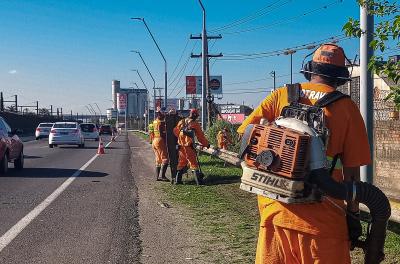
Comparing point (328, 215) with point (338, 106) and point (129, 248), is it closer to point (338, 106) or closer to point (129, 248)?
point (338, 106)

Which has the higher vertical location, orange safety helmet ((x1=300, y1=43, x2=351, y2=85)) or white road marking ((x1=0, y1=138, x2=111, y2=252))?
orange safety helmet ((x1=300, y1=43, x2=351, y2=85))

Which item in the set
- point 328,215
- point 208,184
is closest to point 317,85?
point 328,215

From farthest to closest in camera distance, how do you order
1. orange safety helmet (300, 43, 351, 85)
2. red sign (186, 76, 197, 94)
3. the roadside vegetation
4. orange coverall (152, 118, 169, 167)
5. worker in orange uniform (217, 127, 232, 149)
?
red sign (186, 76, 197, 94)
worker in orange uniform (217, 127, 232, 149)
orange coverall (152, 118, 169, 167)
the roadside vegetation
orange safety helmet (300, 43, 351, 85)

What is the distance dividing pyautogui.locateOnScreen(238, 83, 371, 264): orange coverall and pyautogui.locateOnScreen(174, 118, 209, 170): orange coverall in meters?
9.45

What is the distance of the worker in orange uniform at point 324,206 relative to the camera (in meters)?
3.18

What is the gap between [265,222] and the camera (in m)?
3.34

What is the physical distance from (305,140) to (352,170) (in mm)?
437

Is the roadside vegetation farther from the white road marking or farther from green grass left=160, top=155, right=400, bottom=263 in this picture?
the white road marking

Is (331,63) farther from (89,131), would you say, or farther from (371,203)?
(89,131)

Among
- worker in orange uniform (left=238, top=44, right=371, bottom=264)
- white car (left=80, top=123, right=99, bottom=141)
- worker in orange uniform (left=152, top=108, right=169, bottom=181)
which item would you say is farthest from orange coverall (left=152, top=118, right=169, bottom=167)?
white car (left=80, top=123, right=99, bottom=141)

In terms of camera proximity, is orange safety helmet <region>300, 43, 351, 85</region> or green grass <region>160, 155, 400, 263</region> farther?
green grass <region>160, 155, 400, 263</region>

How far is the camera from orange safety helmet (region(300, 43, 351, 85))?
133 inches

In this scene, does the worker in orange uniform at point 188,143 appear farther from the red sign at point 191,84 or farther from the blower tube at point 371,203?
the red sign at point 191,84

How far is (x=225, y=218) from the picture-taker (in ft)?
28.3
